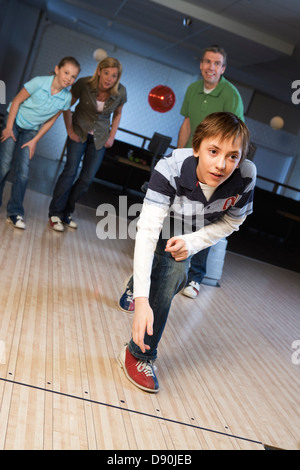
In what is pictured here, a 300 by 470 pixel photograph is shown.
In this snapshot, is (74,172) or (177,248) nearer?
(177,248)

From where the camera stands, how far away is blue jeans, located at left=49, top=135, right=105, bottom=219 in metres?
3.95

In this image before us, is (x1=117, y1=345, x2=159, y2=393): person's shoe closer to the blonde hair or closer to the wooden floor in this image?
the wooden floor

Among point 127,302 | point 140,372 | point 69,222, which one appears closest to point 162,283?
point 140,372

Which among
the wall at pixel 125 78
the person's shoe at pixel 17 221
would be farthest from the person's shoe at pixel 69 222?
the wall at pixel 125 78

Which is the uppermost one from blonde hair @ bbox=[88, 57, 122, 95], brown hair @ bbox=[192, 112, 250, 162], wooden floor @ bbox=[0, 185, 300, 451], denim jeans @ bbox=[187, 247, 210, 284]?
blonde hair @ bbox=[88, 57, 122, 95]

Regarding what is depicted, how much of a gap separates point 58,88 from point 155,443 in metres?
2.57

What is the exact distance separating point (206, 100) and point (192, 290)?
1304 mm

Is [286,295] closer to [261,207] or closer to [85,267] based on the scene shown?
[85,267]

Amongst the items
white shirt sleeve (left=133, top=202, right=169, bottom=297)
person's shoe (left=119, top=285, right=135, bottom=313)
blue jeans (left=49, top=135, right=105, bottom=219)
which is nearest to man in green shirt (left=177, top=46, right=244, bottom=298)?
blue jeans (left=49, top=135, right=105, bottom=219)

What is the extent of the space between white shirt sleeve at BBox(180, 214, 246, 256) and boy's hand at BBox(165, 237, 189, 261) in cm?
2

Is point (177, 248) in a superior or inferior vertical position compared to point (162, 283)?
superior

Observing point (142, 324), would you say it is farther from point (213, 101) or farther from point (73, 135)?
point (73, 135)

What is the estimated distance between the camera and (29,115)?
3564mm

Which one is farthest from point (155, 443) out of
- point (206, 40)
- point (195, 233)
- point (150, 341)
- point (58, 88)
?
point (206, 40)
